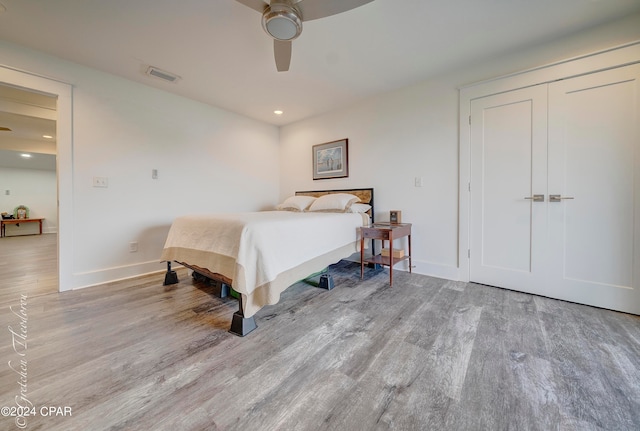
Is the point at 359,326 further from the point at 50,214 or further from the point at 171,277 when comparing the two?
the point at 50,214

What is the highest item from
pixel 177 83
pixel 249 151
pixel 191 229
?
pixel 177 83

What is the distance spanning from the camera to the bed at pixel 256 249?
1604 millimetres

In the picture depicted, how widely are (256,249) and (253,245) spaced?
35 millimetres

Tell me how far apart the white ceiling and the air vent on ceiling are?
0.07 meters

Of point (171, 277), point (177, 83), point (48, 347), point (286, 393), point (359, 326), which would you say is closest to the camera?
point (286, 393)

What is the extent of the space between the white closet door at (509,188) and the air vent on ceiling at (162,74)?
136 inches

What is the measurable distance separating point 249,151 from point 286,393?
144 inches

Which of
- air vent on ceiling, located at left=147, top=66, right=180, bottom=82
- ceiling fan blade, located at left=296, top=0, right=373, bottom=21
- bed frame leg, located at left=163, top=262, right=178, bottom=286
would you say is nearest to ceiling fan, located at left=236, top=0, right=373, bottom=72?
ceiling fan blade, located at left=296, top=0, right=373, bottom=21

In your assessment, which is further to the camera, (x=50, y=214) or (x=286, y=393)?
(x=50, y=214)

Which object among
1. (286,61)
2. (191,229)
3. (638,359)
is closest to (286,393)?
(191,229)

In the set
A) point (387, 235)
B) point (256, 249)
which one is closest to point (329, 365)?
point (256, 249)

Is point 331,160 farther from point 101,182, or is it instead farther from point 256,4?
point 101,182

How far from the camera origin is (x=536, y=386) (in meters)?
1.14

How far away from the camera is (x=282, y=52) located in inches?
74.5
